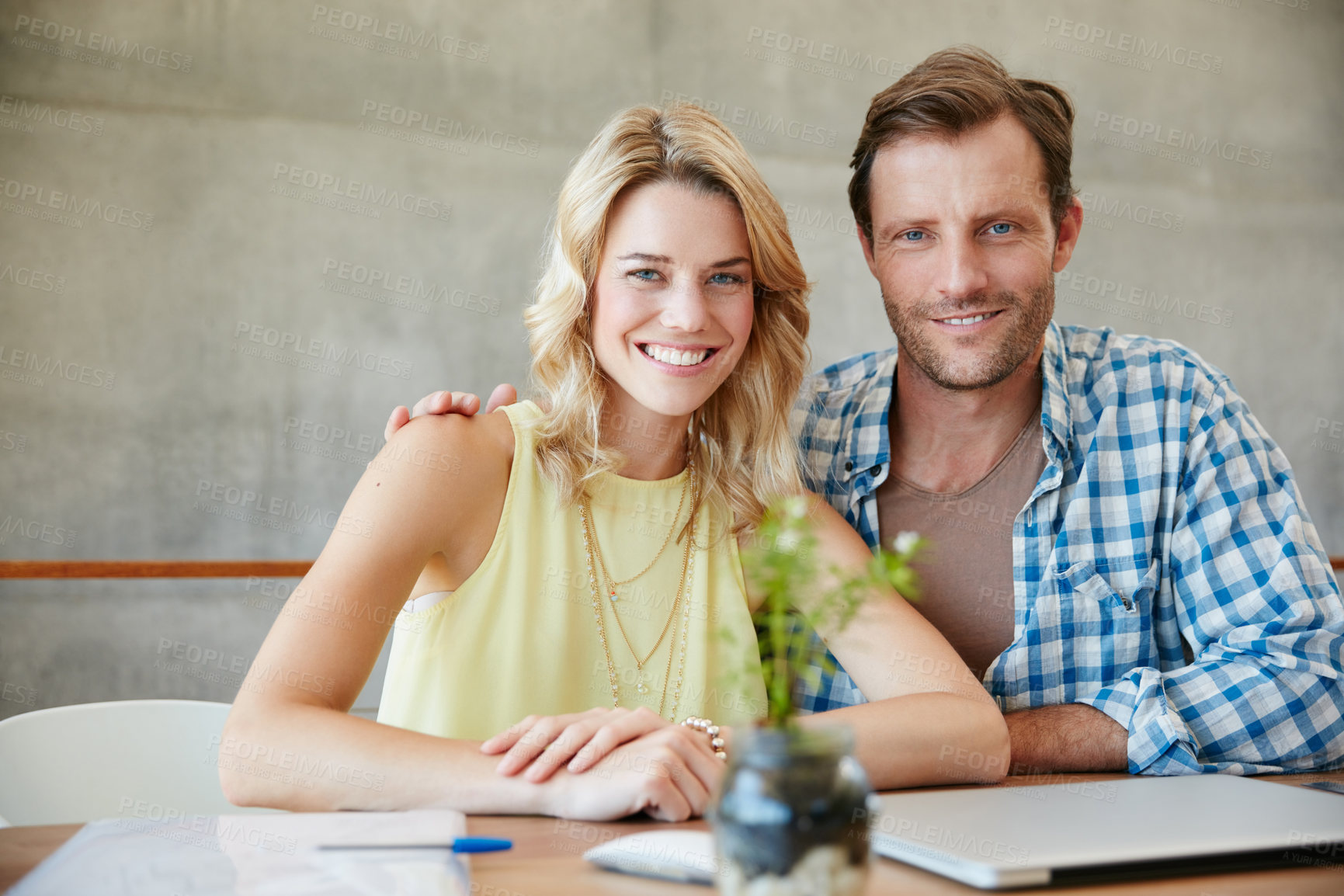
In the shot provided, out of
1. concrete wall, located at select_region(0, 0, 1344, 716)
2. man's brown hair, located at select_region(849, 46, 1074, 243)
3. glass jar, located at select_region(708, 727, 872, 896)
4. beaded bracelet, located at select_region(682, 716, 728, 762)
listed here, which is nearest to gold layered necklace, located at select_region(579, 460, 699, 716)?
beaded bracelet, located at select_region(682, 716, 728, 762)

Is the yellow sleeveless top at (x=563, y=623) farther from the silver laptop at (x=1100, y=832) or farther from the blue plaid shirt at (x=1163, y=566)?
the silver laptop at (x=1100, y=832)

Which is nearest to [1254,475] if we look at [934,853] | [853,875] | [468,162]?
[934,853]

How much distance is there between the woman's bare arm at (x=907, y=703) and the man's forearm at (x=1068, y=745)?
99 millimetres

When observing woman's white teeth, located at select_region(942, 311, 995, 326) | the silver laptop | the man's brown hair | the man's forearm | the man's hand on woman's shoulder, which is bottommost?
the man's forearm

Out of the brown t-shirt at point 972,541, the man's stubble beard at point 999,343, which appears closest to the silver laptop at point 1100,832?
the brown t-shirt at point 972,541

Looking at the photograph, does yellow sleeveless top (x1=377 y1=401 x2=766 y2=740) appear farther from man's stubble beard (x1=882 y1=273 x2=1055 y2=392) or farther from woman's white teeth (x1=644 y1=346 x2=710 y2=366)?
man's stubble beard (x1=882 y1=273 x2=1055 y2=392)

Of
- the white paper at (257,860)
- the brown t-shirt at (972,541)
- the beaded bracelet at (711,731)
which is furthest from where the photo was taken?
the brown t-shirt at (972,541)

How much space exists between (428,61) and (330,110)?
411 mm

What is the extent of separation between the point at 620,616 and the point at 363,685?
0.42m

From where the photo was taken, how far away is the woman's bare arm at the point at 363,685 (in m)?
0.95

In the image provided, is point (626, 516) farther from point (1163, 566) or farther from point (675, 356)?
point (1163, 566)

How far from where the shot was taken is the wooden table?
714mm

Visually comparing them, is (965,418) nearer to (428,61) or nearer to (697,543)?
(697,543)

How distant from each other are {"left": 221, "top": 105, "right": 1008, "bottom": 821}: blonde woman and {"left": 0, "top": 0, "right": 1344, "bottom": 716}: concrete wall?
249 cm
